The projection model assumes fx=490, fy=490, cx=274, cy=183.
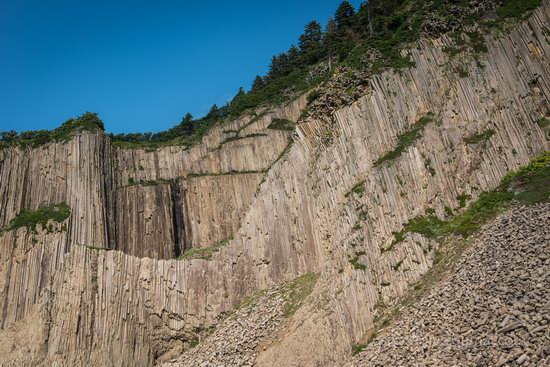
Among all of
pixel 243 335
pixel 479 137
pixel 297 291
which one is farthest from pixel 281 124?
pixel 243 335

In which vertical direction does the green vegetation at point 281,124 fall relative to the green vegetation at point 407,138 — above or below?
above

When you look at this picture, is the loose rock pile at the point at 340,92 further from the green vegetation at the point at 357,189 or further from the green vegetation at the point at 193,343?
the green vegetation at the point at 193,343

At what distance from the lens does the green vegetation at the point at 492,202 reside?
22.7 meters

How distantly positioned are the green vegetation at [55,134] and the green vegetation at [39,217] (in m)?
6.78

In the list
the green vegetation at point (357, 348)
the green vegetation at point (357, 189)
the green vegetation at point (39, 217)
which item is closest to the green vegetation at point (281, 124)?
the green vegetation at point (357, 189)

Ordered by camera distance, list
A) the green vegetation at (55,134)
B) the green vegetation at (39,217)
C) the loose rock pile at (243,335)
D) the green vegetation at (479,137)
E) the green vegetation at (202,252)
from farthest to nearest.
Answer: the green vegetation at (55,134), the green vegetation at (39,217), the green vegetation at (202,252), the loose rock pile at (243,335), the green vegetation at (479,137)

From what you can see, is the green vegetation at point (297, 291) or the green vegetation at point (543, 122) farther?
the green vegetation at point (297, 291)

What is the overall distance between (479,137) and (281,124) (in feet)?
78.1

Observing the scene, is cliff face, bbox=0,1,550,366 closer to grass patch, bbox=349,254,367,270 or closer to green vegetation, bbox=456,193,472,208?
grass patch, bbox=349,254,367,270

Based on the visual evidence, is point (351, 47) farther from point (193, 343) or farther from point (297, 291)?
point (193, 343)

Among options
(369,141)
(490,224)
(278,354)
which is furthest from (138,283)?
(490,224)

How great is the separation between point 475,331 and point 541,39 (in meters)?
22.7

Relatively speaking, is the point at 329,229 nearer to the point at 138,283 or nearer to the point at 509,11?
the point at 138,283

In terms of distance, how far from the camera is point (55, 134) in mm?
44906
